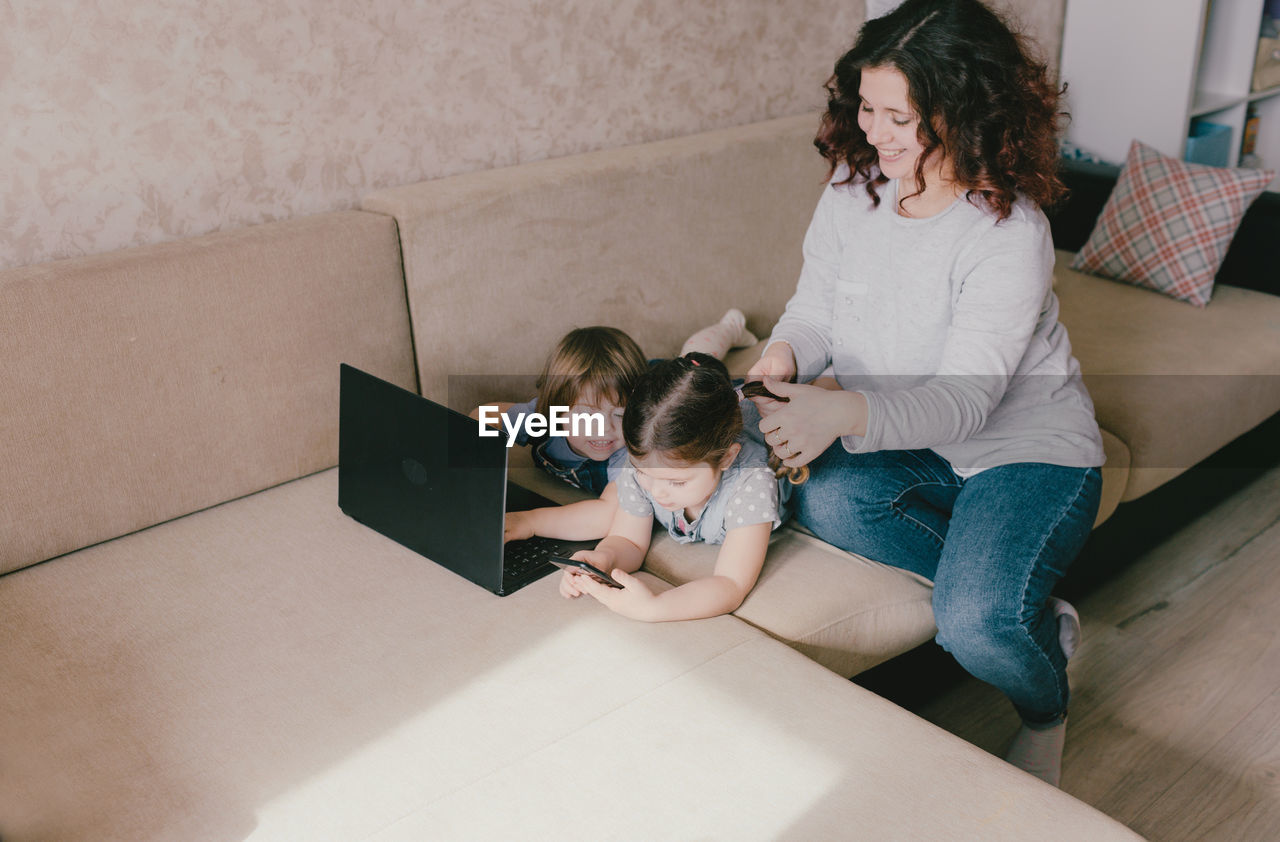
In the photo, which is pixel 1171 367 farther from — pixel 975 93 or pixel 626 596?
pixel 626 596

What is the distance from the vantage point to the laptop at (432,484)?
135 cm

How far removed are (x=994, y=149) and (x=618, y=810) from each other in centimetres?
95

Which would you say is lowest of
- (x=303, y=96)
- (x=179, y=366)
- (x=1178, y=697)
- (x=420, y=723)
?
(x=1178, y=697)

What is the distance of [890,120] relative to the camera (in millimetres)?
1383

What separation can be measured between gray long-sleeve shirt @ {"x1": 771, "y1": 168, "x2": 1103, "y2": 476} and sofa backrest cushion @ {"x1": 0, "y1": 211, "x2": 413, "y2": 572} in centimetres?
71

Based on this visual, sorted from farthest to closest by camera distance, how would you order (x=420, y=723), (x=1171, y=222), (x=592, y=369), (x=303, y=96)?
(x=1171, y=222) < (x=303, y=96) < (x=592, y=369) < (x=420, y=723)

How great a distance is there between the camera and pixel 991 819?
1.00m

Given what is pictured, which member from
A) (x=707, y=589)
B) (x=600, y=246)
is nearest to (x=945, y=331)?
(x=707, y=589)

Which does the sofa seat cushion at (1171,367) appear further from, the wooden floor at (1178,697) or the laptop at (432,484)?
the laptop at (432,484)

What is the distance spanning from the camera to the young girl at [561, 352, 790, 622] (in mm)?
1312

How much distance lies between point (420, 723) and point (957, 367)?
0.81m

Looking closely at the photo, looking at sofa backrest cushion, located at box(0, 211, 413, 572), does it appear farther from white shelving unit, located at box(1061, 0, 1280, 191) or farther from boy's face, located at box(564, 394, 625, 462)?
white shelving unit, located at box(1061, 0, 1280, 191)

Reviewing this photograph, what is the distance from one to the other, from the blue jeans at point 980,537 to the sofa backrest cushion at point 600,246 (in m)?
0.60

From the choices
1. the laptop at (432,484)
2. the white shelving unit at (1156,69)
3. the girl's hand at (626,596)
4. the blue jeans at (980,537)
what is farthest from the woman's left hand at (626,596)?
the white shelving unit at (1156,69)
